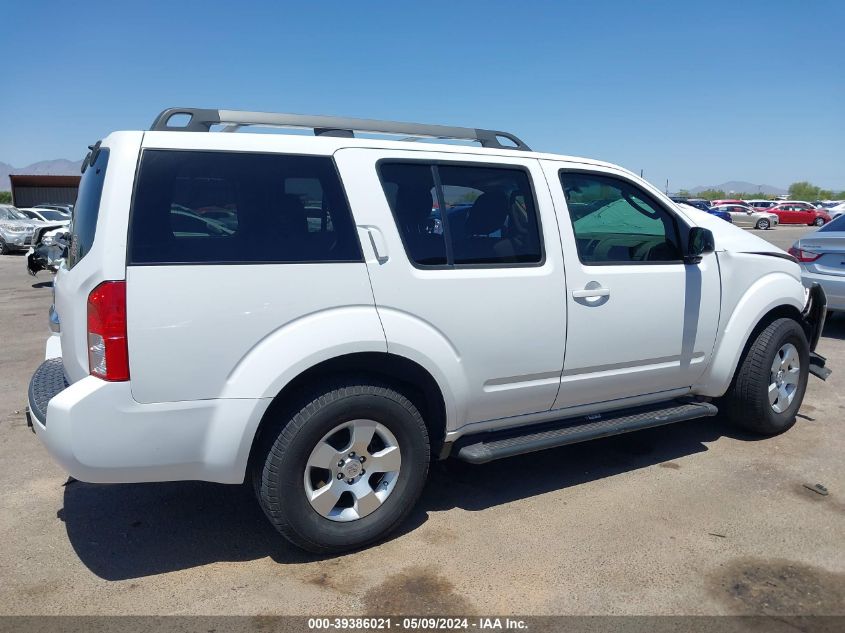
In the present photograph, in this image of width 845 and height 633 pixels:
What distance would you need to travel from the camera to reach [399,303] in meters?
3.31

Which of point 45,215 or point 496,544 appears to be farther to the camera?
point 45,215

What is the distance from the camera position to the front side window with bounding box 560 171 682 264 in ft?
13.2

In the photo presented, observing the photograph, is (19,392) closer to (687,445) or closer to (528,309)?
(528,309)

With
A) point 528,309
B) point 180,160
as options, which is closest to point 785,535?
point 528,309

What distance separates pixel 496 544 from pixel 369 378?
1068 millimetres

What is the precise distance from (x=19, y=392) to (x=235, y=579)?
392 centimetres

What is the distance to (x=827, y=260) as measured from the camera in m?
8.28

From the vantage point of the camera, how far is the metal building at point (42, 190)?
44844 mm

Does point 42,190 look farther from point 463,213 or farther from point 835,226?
point 463,213

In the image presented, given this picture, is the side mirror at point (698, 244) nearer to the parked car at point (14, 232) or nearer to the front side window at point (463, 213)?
the front side window at point (463, 213)

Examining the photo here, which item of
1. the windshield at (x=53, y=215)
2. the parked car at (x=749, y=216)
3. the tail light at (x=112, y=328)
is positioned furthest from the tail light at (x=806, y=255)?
the parked car at (x=749, y=216)

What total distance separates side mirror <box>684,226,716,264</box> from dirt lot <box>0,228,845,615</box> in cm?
137

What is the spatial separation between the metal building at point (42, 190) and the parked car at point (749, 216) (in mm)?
44749

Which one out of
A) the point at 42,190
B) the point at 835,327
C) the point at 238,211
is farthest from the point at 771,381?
the point at 42,190
